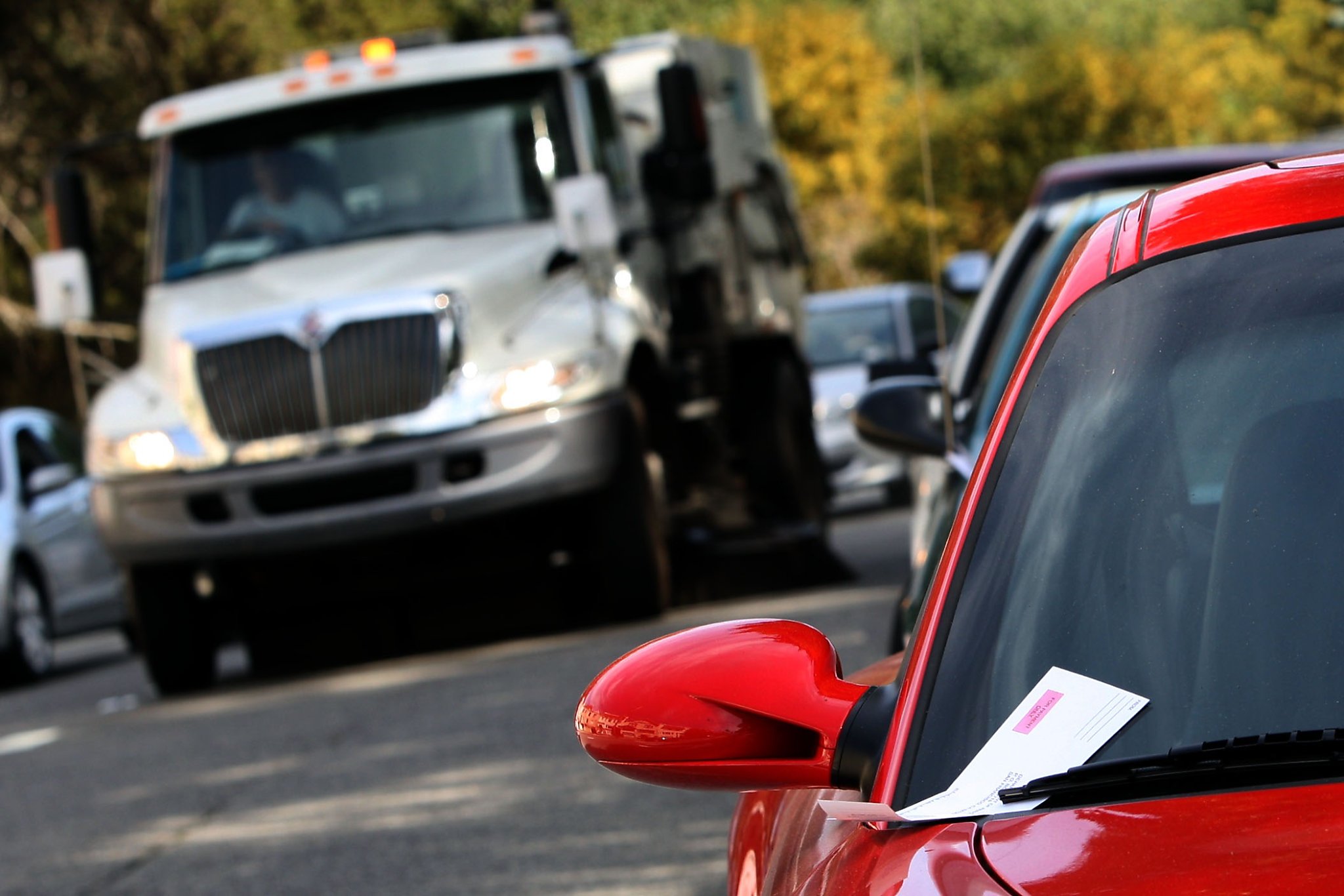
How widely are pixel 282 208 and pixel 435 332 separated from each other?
5.12ft

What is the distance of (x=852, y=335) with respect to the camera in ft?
58.2

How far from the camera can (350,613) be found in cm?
1185

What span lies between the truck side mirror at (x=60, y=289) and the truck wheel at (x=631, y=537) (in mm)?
3016

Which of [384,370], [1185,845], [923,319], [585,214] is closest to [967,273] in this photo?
[585,214]

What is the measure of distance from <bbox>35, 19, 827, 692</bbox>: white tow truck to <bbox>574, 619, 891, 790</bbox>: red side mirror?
749 centimetres

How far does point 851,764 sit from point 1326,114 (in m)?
22.0

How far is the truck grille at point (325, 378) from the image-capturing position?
9.80 meters

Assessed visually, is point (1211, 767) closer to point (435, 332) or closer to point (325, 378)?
point (435, 332)

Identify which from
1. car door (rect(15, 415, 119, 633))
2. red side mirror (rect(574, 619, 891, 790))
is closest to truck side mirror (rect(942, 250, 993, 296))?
car door (rect(15, 415, 119, 633))

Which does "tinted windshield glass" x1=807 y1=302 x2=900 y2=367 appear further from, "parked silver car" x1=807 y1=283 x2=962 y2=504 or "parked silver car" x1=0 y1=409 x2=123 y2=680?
"parked silver car" x1=0 y1=409 x2=123 y2=680

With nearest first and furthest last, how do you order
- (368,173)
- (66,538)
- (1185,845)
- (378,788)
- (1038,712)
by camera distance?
1. (1185,845)
2. (1038,712)
3. (378,788)
4. (368,173)
5. (66,538)

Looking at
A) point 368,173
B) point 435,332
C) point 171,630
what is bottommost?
point 171,630

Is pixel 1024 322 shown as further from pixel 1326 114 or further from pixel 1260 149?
pixel 1326 114

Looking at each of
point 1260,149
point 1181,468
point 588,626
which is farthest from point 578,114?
point 1181,468
